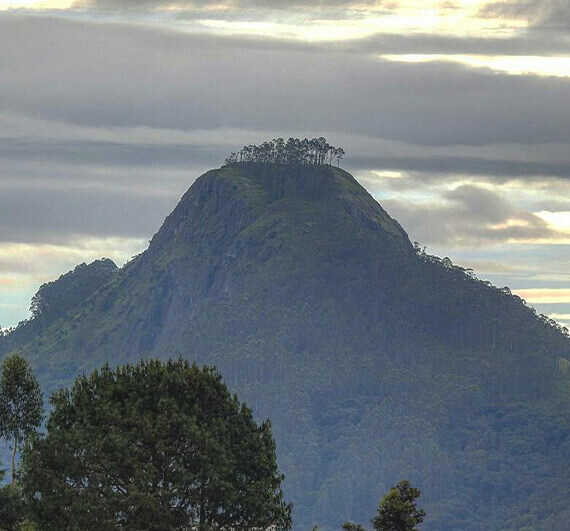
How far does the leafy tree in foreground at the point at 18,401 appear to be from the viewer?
126625mm

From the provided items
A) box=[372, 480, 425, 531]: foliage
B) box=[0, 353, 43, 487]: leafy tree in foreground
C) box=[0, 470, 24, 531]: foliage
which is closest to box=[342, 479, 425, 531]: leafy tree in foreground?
box=[372, 480, 425, 531]: foliage

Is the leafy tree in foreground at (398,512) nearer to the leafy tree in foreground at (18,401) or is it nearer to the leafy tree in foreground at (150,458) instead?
the leafy tree in foreground at (150,458)

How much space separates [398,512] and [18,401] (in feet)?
101

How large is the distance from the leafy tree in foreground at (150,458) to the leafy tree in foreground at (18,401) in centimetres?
856

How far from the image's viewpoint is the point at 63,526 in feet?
378

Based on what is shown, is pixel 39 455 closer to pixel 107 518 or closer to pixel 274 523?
pixel 107 518

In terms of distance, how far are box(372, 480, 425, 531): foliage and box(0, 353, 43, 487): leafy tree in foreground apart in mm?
27600

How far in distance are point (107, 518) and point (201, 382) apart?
1075 centimetres

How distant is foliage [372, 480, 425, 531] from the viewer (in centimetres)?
11181

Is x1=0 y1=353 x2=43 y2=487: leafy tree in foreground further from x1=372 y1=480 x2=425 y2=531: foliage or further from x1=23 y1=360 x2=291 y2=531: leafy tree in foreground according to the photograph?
x1=372 y1=480 x2=425 y2=531: foliage

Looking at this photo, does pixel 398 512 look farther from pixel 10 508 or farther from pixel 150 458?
pixel 10 508

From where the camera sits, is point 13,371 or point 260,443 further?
point 13,371

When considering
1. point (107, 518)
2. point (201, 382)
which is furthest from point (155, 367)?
point (107, 518)

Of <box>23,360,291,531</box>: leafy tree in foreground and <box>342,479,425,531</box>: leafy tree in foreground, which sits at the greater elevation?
<box>23,360,291,531</box>: leafy tree in foreground
